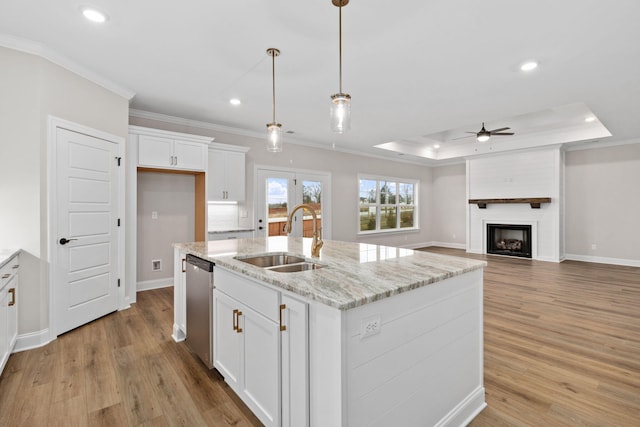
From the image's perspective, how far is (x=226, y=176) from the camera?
4.95 m

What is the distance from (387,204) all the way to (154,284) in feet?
19.0

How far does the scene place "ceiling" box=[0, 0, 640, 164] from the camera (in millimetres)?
2248

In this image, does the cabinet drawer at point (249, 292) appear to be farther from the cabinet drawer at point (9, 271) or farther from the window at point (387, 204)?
the window at point (387, 204)

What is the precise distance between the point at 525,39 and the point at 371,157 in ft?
17.1

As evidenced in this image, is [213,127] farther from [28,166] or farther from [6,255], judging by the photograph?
[6,255]

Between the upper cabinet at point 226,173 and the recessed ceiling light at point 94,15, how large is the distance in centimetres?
242

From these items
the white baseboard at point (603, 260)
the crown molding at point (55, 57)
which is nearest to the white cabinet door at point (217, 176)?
the crown molding at point (55, 57)

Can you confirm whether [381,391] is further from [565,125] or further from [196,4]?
[565,125]

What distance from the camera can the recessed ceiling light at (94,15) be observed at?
2240 millimetres

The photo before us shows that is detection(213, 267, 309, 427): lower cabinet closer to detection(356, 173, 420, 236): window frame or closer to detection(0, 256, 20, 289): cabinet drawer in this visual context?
detection(0, 256, 20, 289): cabinet drawer

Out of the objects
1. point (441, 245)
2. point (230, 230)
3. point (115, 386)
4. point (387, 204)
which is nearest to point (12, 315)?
point (115, 386)

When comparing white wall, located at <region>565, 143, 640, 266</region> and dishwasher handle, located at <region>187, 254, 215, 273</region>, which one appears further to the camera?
white wall, located at <region>565, 143, 640, 266</region>

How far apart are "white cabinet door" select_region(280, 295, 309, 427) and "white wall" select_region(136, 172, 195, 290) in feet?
12.7

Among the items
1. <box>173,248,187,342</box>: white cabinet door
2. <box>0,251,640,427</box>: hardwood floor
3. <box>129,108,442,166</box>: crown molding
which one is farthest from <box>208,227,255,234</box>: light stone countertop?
<box>173,248,187,342</box>: white cabinet door
